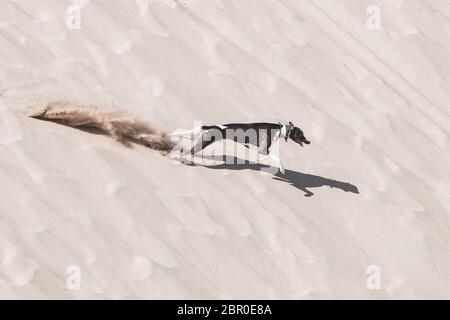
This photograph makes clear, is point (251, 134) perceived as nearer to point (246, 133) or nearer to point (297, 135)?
point (246, 133)

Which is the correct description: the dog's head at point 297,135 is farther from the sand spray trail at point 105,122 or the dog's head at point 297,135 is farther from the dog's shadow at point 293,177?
the sand spray trail at point 105,122

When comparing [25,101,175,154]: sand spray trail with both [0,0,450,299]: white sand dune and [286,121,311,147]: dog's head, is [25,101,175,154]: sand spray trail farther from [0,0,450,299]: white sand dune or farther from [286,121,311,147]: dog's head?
[286,121,311,147]: dog's head

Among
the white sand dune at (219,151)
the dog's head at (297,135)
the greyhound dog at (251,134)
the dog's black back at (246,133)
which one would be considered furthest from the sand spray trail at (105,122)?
the dog's head at (297,135)

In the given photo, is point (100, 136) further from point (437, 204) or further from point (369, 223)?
point (437, 204)

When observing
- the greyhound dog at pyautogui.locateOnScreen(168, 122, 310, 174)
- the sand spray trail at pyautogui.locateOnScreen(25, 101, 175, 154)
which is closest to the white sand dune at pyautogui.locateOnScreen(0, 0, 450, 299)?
the sand spray trail at pyautogui.locateOnScreen(25, 101, 175, 154)

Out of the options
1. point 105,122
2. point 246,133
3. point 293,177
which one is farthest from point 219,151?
point 105,122

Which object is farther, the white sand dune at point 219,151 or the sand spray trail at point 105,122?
the sand spray trail at point 105,122
